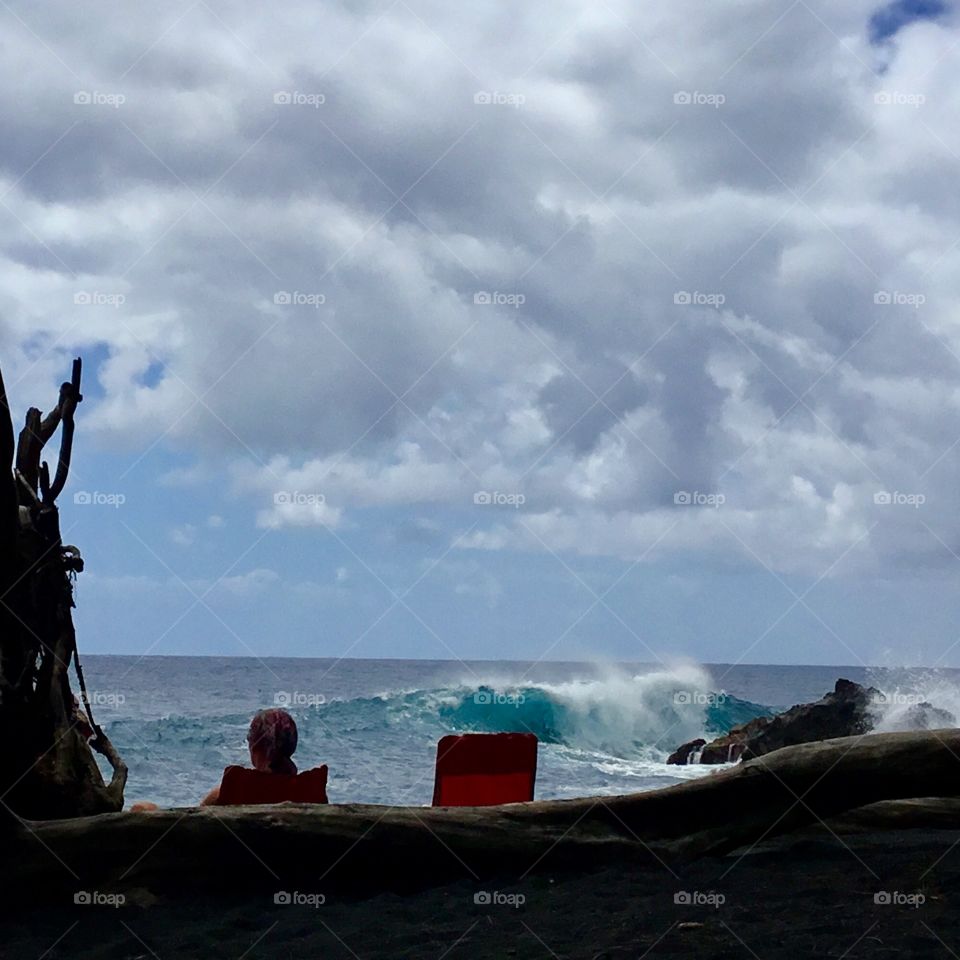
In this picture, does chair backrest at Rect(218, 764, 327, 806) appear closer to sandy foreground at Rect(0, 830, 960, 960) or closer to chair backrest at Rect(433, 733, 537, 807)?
sandy foreground at Rect(0, 830, 960, 960)

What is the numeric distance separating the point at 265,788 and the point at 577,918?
6.44ft

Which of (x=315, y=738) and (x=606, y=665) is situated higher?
(x=606, y=665)

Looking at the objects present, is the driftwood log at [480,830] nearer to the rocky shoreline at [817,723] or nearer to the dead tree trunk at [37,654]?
the dead tree trunk at [37,654]

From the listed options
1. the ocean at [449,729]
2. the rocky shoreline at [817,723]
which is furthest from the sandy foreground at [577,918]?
the rocky shoreline at [817,723]

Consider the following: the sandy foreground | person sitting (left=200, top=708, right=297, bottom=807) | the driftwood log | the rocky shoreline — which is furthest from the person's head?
the rocky shoreline

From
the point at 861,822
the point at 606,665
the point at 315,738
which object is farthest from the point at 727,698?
the point at 861,822

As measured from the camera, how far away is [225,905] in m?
5.11

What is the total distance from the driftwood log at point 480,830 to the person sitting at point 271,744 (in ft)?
2.00

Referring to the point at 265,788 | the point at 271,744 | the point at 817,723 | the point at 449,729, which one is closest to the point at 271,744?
the point at 271,744

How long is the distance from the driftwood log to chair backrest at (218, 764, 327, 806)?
48 cm

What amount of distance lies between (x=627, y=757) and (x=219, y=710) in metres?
24.0

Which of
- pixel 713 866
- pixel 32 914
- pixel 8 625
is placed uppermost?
pixel 8 625

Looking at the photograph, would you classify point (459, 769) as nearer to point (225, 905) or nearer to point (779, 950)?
point (225, 905)

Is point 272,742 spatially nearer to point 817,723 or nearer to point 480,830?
point 480,830
